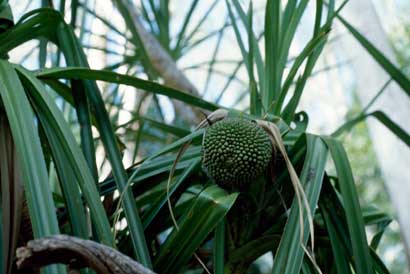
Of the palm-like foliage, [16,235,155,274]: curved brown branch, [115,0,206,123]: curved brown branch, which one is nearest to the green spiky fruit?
the palm-like foliage

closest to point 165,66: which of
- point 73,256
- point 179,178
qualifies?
point 179,178

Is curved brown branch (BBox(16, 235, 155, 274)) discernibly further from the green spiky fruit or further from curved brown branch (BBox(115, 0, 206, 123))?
curved brown branch (BBox(115, 0, 206, 123))

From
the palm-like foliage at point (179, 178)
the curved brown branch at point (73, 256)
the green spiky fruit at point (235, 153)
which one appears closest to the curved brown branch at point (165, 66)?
the palm-like foliage at point (179, 178)

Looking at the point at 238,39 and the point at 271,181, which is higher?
the point at 238,39

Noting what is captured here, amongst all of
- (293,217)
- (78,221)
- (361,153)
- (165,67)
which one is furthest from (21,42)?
(361,153)

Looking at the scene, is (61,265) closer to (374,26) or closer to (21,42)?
(21,42)

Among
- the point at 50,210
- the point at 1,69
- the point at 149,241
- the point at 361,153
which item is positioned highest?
the point at 1,69

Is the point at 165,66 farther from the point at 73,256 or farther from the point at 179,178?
the point at 73,256
